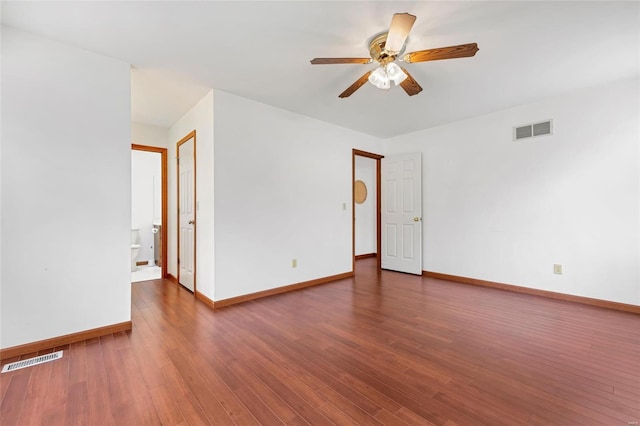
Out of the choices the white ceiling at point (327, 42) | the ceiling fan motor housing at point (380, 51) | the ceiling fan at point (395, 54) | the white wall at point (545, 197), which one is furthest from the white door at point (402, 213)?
the ceiling fan motor housing at point (380, 51)

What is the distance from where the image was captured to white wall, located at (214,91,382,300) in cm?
321

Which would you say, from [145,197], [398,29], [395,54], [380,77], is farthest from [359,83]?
[145,197]

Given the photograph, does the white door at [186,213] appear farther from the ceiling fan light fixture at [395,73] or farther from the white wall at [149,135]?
the ceiling fan light fixture at [395,73]

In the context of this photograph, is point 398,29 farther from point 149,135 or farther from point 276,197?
point 149,135

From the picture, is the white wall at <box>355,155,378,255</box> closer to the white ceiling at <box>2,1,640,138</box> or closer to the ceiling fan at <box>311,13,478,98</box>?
the white ceiling at <box>2,1,640,138</box>

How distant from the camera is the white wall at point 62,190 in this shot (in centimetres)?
208

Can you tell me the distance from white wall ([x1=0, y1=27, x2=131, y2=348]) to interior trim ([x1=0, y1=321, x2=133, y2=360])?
1.5 inches

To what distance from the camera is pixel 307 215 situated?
13.3 feet

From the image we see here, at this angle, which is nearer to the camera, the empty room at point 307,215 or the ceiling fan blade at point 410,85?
the empty room at point 307,215

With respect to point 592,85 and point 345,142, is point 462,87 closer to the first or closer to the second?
point 592,85

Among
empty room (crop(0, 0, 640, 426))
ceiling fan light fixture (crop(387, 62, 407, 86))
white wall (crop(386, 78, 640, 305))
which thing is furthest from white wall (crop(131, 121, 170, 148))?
white wall (crop(386, 78, 640, 305))

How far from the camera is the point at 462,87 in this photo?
3088 mm

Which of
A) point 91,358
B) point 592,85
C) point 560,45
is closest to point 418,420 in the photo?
point 91,358

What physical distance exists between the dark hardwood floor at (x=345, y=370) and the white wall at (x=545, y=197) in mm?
600
